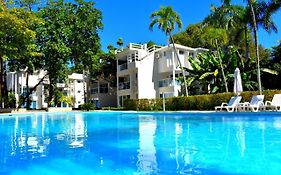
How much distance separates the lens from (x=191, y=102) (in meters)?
27.1

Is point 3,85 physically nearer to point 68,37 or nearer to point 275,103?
point 68,37

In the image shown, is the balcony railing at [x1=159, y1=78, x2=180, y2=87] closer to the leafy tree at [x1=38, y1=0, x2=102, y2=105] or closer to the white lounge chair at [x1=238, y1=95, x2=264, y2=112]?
the leafy tree at [x1=38, y1=0, x2=102, y2=105]

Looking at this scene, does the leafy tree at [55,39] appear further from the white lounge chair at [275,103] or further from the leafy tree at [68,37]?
the white lounge chair at [275,103]

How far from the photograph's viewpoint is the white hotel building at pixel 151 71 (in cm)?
3556

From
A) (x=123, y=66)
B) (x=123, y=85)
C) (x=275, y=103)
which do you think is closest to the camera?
(x=275, y=103)

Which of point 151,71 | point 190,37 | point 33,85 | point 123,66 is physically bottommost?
point 33,85

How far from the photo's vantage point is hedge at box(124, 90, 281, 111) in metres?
22.8

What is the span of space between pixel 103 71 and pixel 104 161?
131ft

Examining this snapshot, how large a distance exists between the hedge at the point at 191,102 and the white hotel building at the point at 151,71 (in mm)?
3912

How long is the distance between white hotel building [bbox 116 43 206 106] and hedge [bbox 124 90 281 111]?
12.8ft

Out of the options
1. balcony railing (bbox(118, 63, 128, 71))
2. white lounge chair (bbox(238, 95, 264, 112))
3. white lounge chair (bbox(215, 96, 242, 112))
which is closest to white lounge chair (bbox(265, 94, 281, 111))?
white lounge chair (bbox(238, 95, 264, 112))

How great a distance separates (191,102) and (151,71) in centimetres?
1260

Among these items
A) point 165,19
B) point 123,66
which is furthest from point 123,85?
point 165,19

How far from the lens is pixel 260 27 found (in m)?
28.7
